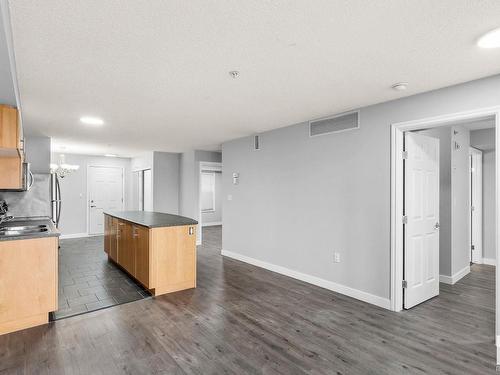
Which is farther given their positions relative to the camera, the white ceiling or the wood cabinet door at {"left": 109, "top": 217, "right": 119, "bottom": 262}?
the wood cabinet door at {"left": 109, "top": 217, "right": 119, "bottom": 262}

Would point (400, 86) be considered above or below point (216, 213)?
above

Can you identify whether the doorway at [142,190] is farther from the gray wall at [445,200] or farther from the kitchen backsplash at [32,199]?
the gray wall at [445,200]

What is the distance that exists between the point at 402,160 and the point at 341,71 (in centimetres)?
141

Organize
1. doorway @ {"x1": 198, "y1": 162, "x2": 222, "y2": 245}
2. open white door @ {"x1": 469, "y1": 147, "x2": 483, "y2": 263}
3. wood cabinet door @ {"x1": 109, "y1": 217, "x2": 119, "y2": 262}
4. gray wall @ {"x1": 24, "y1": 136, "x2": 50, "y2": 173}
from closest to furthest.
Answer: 1. wood cabinet door @ {"x1": 109, "y1": 217, "x2": 119, "y2": 262}
2. open white door @ {"x1": 469, "y1": 147, "x2": 483, "y2": 263}
3. gray wall @ {"x1": 24, "y1": 136, "x2": 50, "y2": 173}
4. doorway @ {"x1": 198, "y1": 162, "x2": 222, "y2": 245}

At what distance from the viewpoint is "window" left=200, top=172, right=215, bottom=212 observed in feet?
35.6

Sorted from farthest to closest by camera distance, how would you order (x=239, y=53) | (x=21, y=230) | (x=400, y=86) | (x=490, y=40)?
(x=21, y=230)
(x=400, y=86)
(x=239, y=53)
(x=490, y=40)

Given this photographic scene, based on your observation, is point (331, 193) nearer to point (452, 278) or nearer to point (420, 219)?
point (420, 219)

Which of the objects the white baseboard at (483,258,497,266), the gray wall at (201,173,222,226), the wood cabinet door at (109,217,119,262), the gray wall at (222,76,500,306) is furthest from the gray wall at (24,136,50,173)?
the white baseboard at (483,258,497,266)

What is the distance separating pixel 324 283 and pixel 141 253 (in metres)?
2.53

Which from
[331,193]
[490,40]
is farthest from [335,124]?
[490,40]

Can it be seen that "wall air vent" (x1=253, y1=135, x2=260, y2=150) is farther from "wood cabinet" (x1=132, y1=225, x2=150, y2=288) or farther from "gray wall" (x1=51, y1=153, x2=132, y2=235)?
"gray wall" (x1=51, y1=153, x2=132, y2=235)

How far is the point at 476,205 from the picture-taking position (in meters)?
5.32

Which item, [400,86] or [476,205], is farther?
[476,205]

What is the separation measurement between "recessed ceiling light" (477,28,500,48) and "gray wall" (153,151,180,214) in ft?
22.2
